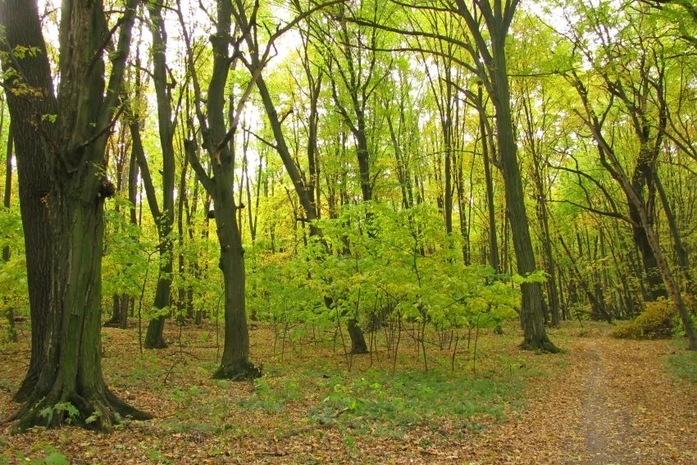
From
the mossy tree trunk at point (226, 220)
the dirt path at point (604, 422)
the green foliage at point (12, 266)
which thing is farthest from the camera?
the mossy tree trunk at point (226, 220)

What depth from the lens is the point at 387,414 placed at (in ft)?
22.6

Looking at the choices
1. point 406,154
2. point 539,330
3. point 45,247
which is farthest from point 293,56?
point 45,247

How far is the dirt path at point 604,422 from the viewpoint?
5809 millimetres

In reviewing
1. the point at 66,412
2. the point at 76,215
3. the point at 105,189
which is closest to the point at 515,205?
the point at 105,189

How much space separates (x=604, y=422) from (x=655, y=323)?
1328 cm

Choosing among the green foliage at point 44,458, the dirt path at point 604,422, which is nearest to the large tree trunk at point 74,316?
the green foliage at point 44,458

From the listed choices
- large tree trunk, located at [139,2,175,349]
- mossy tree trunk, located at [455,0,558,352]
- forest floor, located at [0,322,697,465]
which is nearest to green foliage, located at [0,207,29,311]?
forest floor, located at [0,322,697,465]

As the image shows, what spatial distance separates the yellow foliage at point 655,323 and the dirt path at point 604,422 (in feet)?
23.9

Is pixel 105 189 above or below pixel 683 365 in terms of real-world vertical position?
above

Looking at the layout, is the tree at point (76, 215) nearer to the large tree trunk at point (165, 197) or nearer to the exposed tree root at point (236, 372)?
the exposed tree root at point (236, 372)

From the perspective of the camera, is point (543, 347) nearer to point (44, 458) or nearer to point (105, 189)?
point (105, 189)

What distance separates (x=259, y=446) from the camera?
17.2 feet

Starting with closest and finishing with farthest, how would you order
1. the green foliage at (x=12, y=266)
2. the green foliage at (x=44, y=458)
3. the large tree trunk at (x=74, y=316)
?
the green foliage at (x=44, y=458) < the large tree trunk at (x=74, y=316) < the green foliage at (x=12, y=266)

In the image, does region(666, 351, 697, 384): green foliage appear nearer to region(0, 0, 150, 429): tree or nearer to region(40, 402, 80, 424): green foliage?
region(0, 0, 150, 429): tree
